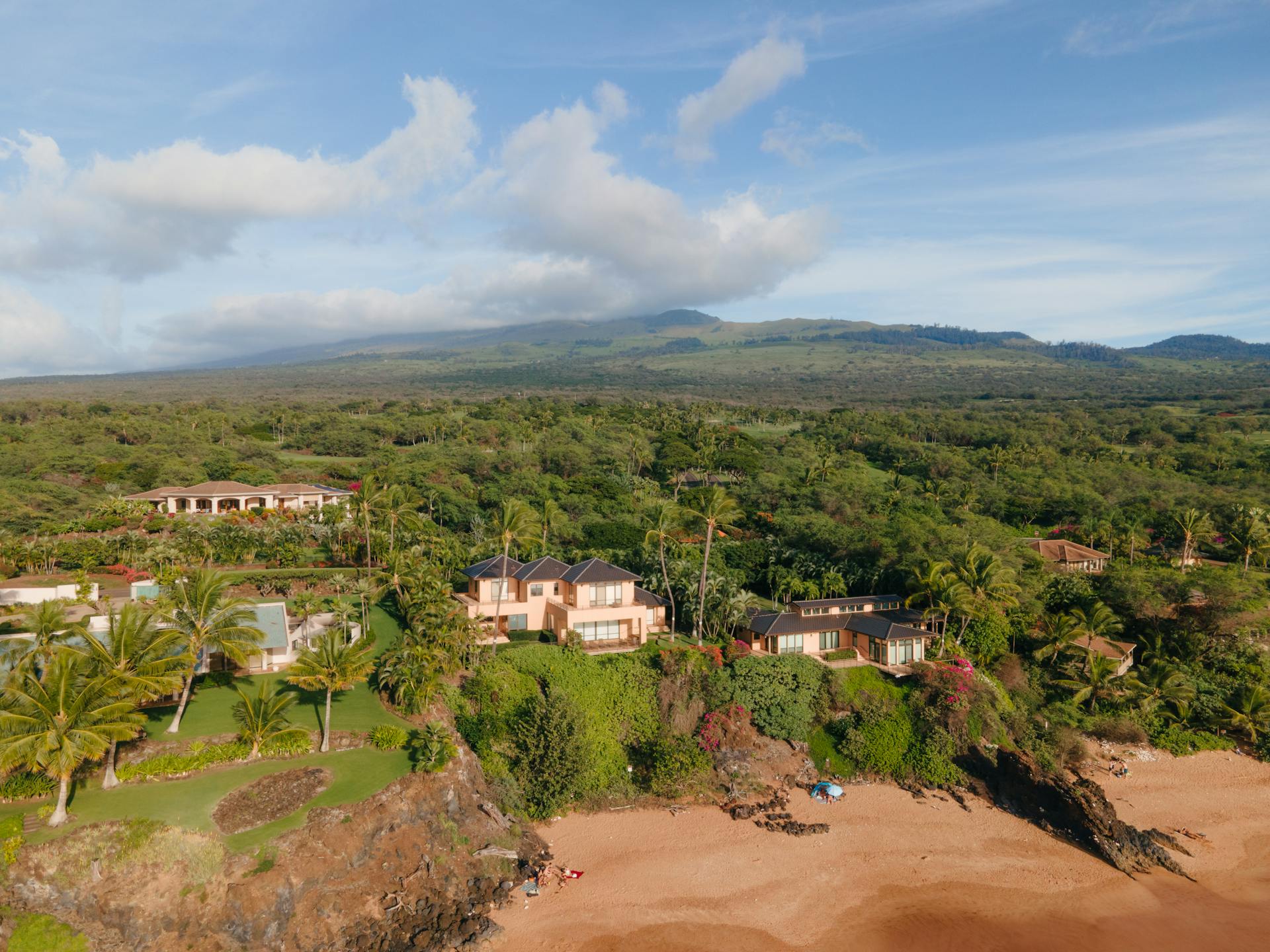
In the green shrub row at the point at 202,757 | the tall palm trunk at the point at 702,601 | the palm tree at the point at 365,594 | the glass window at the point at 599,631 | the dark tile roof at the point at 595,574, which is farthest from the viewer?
the tall palm trunk at the point at 702,601

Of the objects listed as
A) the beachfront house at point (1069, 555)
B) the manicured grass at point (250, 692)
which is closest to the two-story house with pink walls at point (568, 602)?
the manicured grass at point (250, 692)

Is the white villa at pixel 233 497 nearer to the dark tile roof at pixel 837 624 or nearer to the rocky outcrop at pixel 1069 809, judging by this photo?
the dark tile roof at pixel 837 624

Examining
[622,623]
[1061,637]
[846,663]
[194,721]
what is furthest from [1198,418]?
[194,721]

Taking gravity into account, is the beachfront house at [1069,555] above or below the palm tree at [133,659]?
below

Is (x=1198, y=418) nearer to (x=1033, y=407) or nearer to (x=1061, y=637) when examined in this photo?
(x=1033, y=407)

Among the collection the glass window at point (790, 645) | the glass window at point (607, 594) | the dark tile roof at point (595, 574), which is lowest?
the glass window at point (790, 645)

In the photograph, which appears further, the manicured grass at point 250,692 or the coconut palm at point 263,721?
the manicured grass at point 250,692

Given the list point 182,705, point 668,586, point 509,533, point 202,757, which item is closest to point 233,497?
point 509,533
